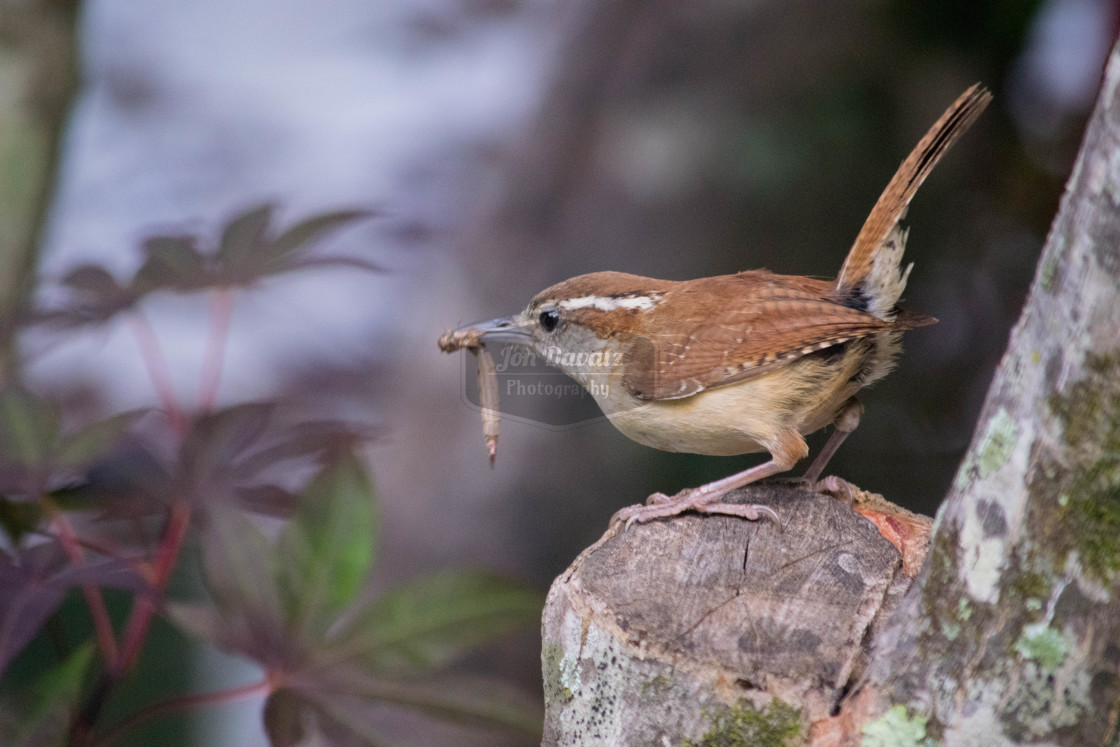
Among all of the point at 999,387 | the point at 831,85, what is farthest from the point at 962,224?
the point at 999,387

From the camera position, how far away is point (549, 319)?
2186 millimetres

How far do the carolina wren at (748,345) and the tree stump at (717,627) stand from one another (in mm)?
215

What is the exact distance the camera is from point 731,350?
6.44 ft

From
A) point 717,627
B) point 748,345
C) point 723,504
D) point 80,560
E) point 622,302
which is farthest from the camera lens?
point 622,302

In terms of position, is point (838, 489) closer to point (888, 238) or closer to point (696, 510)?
point (696, 510)

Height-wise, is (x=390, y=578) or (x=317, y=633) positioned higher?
(x=317, y=633)

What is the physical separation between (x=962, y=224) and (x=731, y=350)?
181 centimetres

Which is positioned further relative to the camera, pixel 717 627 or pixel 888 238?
pixel 888 238

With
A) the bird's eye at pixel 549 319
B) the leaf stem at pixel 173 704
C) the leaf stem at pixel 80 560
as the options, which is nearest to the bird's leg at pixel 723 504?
the bird's eye at pixel 549 319

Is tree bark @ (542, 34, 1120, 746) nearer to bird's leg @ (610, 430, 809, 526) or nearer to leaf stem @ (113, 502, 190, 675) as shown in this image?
bird's leg @ (610, 430, 809, 526)

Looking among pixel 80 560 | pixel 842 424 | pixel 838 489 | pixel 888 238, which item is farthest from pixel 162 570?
pixel 888 238

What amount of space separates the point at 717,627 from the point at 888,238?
112 cm

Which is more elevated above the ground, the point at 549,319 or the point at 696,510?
the point at 549,319

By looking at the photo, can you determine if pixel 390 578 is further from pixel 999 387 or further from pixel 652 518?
pixel 999 387
